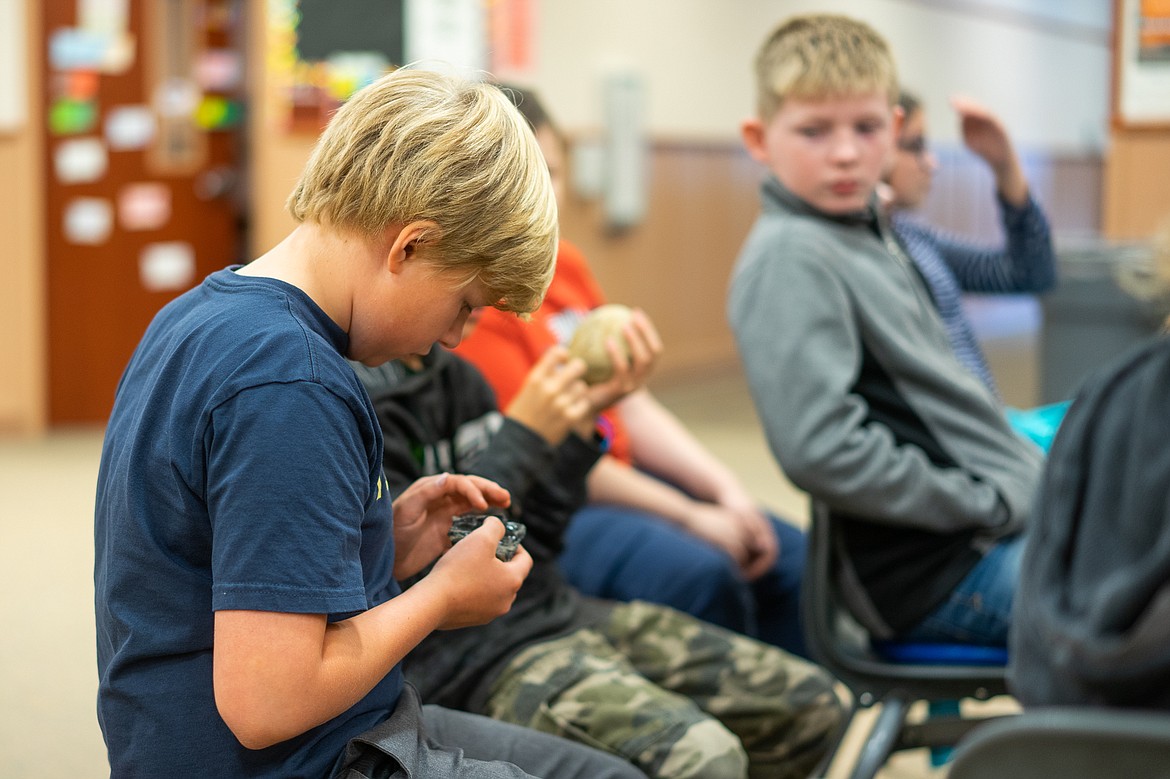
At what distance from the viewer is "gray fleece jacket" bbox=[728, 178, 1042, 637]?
1.66m

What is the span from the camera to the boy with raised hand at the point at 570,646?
143 cm

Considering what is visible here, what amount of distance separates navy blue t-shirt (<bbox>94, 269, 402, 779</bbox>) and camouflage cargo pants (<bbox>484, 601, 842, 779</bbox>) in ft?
1.29

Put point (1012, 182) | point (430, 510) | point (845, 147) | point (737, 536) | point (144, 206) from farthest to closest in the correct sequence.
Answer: point (144, 206) → point (1012, 182) → point (737, 536) → point (845, 147) → point (430, 510)

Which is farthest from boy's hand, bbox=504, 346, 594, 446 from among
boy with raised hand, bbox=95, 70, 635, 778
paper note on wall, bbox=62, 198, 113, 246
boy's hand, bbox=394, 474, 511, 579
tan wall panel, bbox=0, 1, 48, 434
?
paper note on wall, bbox=62, 198, 113, 246

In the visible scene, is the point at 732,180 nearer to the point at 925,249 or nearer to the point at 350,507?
the point at 925,249

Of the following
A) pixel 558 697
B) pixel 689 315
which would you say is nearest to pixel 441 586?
pixel 558 697

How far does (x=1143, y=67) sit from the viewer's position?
3922 mm

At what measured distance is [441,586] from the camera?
3.60ft

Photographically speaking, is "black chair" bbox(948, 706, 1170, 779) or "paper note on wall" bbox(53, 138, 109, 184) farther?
"paper note on wall" bbox(53, 138, 109, 184)

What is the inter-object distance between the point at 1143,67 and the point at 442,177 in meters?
3.52

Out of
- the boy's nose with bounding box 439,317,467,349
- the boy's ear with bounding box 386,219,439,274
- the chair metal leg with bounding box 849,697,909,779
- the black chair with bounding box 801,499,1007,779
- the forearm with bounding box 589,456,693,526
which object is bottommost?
the chair metal leg with bounding box 849,697,909,779

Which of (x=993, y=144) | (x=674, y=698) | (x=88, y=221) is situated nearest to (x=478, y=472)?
(x=674, y=698)

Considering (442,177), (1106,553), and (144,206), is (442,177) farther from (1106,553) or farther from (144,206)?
(144,206)

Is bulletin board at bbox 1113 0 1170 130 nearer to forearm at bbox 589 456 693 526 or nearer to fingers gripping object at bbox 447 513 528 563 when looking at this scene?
forearm at bbox 589 456 693 526
